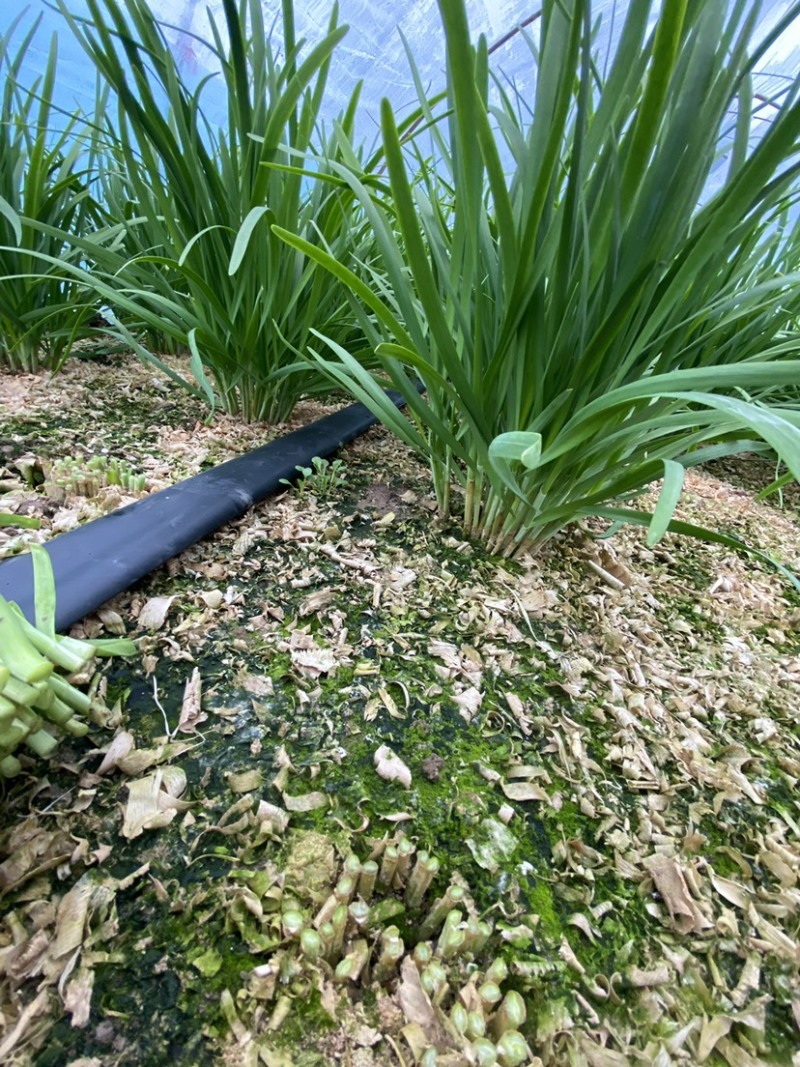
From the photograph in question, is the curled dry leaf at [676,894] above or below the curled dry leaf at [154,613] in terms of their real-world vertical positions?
below

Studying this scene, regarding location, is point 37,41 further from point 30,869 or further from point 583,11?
point 30,869

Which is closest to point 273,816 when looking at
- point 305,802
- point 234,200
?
point 305,802

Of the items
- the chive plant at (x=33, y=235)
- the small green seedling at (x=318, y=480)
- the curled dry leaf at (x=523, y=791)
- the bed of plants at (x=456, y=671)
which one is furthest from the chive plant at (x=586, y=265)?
the chive plant at (x=33, y=235)

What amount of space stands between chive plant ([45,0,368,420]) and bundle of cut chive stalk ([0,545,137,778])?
406mm

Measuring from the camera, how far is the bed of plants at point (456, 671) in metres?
0.28

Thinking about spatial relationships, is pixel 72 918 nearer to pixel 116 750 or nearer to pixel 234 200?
pixel 116 750

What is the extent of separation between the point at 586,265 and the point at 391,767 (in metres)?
0.47

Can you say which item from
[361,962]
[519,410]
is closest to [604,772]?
[361,962]

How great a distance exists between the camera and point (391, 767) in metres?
0.39

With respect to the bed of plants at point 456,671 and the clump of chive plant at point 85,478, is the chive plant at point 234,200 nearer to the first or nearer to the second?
the bed of plants at point 456,671

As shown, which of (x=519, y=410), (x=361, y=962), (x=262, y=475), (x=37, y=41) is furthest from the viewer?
(x=37, y=41)

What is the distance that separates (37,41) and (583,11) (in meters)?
2.72

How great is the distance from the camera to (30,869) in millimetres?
290

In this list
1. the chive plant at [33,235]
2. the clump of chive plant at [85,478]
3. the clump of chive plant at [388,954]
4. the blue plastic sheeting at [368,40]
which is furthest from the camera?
the blue plastic sheeting at [368,40]
